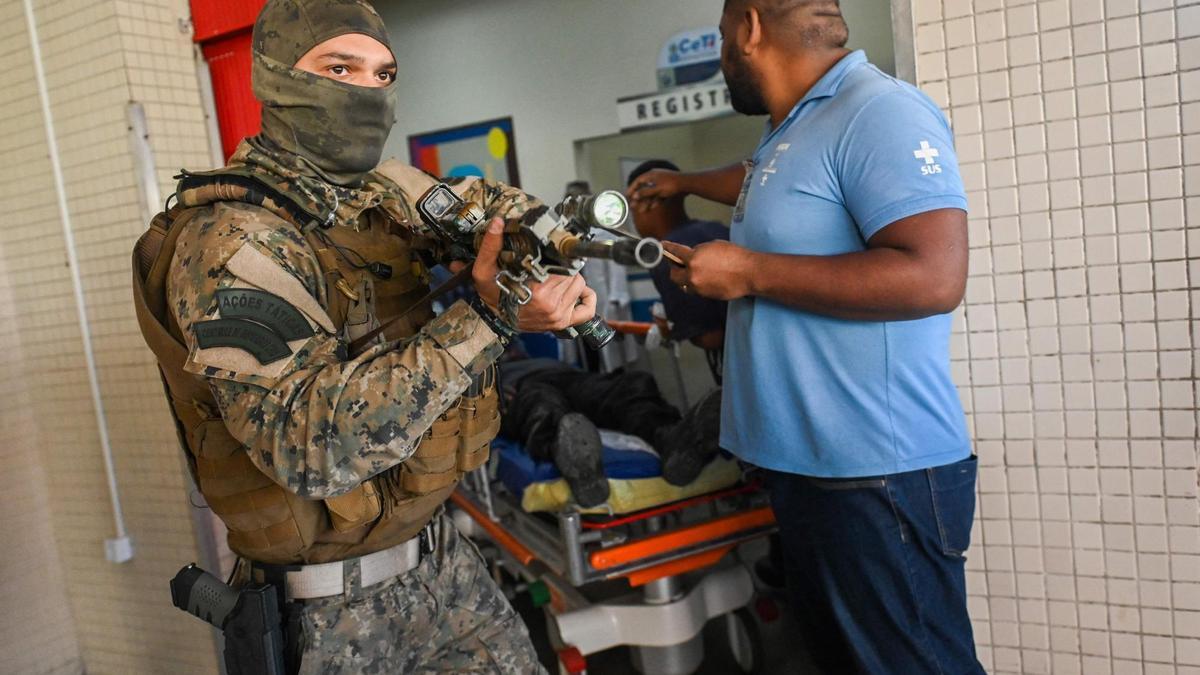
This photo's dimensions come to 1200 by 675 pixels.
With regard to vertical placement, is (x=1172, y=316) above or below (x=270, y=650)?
above

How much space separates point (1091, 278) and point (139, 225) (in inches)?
105

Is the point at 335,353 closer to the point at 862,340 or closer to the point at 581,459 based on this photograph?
the point at 862,340

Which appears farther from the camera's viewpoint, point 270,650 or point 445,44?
point 445,44

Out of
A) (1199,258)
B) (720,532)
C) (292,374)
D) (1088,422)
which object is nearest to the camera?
(292,374)

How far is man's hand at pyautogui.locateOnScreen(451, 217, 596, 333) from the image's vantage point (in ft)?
4.17

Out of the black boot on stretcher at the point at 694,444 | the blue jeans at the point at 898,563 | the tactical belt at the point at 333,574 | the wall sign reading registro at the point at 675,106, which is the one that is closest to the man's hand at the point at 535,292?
the tactical belt at the point at 333,574

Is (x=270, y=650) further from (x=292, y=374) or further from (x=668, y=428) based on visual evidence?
(x=668, y=428)

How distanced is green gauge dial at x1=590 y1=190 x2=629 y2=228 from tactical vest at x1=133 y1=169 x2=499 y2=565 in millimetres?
552

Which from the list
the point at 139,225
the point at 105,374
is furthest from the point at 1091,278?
the point at 105,374

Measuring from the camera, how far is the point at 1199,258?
2086 millimetres

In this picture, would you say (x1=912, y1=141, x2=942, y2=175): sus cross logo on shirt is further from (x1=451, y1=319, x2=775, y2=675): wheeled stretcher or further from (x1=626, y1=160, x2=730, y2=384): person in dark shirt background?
(x1=451, y1=319, x2=775, y2=675): wheeled stretcher

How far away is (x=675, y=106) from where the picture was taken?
18.7ft

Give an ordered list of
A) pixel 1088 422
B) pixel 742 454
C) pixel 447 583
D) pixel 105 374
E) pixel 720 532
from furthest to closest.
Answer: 1. pixel 105 374
2. pixel 720 532
3. pixel 1088 422
4. pixel 742 454
5. pixel 447 583

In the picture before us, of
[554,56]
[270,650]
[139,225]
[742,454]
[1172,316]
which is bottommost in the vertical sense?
[270,650]
